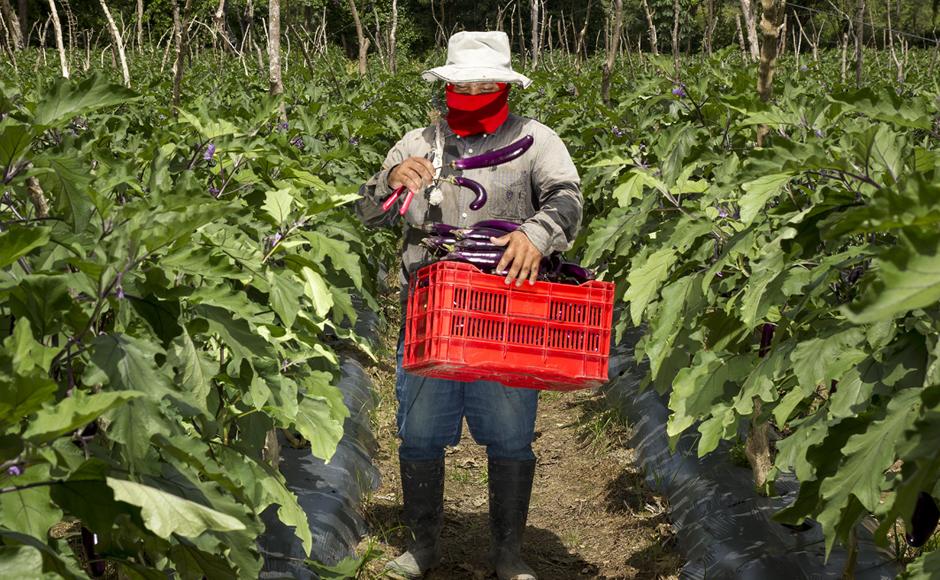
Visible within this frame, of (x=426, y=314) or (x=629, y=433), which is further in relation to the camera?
(x=629, y=433)

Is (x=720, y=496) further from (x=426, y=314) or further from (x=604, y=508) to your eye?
(x=426, y=314)

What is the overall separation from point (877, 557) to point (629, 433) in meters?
2.19

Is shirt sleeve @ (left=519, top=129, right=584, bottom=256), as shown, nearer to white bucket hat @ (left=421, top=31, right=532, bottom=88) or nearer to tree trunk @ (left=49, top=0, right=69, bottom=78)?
white bucket hat @ (left=421, top=31, right=532, bottom=88)

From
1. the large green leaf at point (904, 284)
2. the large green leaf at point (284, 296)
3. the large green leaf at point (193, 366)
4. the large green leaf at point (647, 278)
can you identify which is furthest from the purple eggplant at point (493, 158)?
the large green leaf at point (904, 284)

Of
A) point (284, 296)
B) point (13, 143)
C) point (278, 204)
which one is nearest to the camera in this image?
point (13, 143)

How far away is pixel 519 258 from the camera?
136 inches

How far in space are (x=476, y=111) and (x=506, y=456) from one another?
1262mm

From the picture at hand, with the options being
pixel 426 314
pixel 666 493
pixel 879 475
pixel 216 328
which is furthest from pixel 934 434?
pixel 666 493

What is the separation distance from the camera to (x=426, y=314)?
3.44 meters

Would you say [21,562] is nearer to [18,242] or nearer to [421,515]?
[18,242]

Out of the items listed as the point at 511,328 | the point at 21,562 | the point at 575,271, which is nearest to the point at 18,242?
the point at 21,562

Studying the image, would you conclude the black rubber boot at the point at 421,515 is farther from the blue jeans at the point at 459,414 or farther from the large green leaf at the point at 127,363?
the large green leaf at the point at 127,363

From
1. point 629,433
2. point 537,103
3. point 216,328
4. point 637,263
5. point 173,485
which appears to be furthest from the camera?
point 537,103

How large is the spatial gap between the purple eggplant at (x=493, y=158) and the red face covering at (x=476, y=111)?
0.11m
